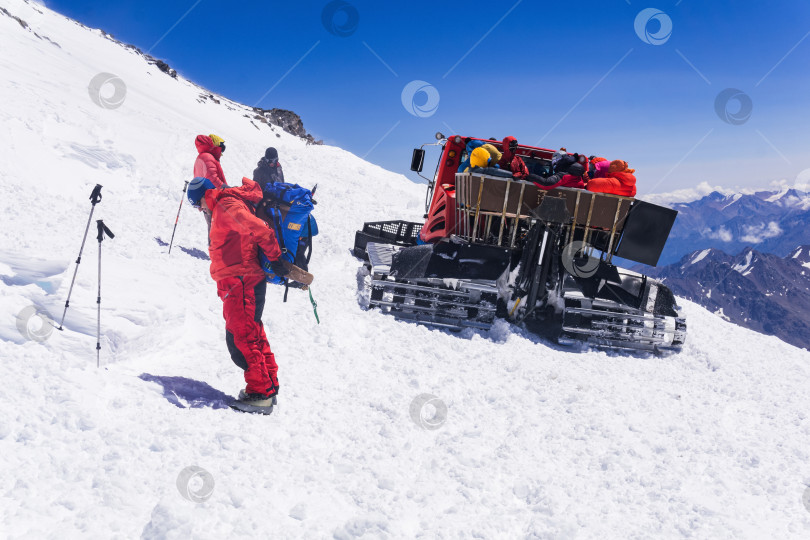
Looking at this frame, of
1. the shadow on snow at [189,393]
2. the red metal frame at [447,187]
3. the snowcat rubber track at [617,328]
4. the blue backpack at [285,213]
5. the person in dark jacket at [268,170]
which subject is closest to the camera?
the shadow on snow at [189,393]

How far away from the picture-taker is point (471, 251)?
24.6 ft

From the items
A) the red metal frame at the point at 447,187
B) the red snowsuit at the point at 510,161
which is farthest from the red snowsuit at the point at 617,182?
the red metal frame at the point at 447,187

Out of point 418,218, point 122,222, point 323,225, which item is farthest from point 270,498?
point 418,218

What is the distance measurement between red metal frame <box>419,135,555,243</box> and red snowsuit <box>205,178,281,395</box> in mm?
5133

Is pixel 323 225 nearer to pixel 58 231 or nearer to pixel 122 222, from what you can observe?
pixel 122 222

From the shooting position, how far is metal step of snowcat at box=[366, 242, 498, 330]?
23.3ft

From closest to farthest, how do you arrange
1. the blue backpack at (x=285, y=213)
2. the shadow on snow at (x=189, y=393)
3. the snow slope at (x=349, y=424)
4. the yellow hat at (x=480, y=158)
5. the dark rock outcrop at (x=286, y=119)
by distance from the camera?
the snow slope at (x=349, y=424) → the shadow on snow at (x=189, y=393) → the blue backpack at (x=285, y=213) → the yellow hat at (x=480, y=158) → the dark rock outcrop at (x=286, y=119)

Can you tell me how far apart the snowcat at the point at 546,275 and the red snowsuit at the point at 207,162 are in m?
3.48

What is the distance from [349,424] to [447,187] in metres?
5.85

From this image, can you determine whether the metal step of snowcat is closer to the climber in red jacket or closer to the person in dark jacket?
the climber in red jacket

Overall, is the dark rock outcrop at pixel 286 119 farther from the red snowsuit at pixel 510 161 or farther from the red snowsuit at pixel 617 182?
the red snowsuit at pixel 617 182

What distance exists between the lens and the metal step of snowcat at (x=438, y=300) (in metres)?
7.11

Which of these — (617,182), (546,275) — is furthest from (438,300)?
(617,182)

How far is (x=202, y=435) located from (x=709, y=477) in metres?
3.58
